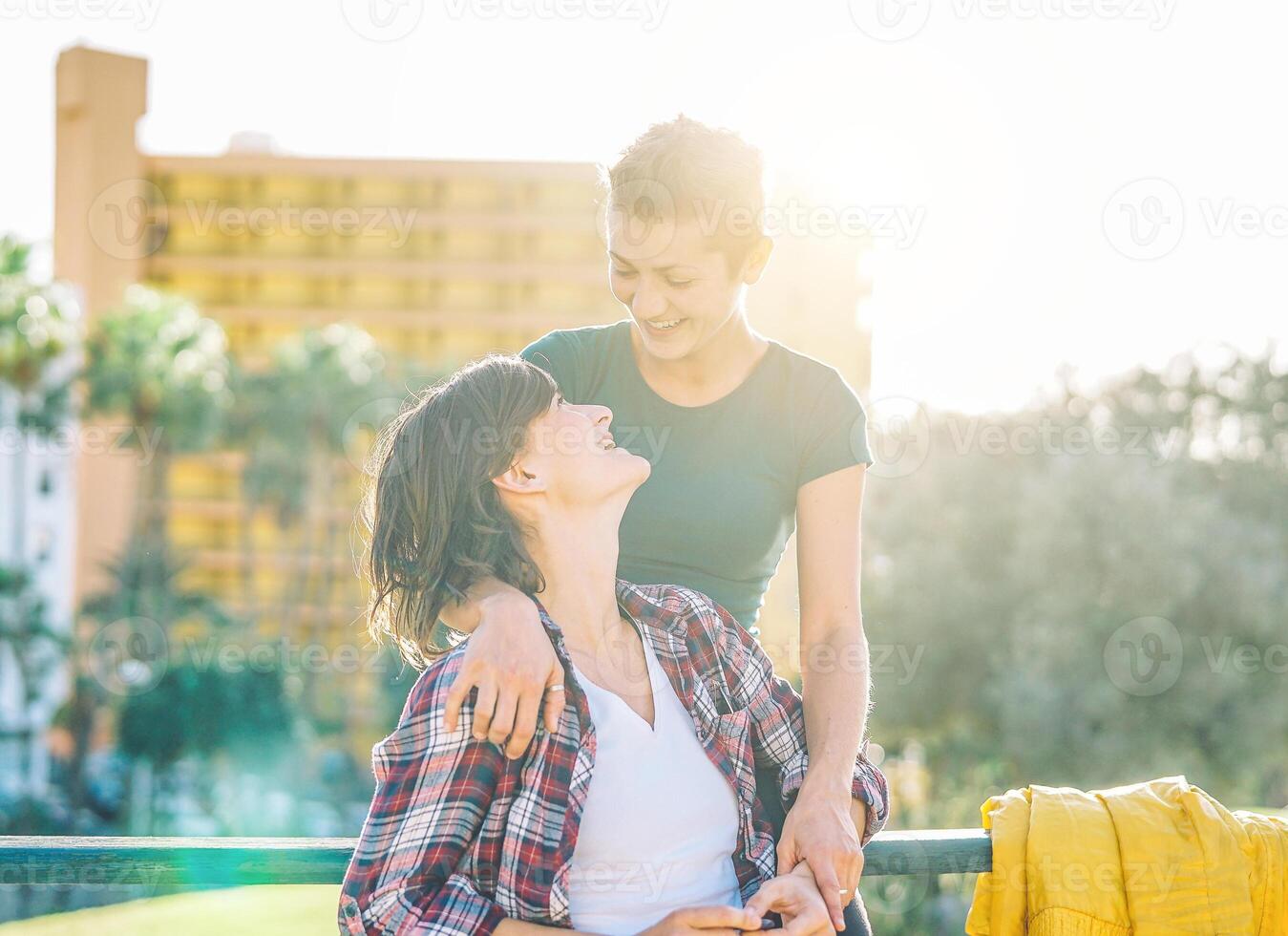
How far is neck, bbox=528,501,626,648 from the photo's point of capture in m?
2.25

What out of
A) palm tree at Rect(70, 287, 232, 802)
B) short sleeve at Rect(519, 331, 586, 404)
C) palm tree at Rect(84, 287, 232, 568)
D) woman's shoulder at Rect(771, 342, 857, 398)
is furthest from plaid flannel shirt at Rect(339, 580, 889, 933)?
palm tree at Rect(84, 287, 232, 568)

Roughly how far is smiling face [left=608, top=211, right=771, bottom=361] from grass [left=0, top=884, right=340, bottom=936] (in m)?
6.68

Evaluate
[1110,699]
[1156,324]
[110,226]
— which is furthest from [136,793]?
[110,226]

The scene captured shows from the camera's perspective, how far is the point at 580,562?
227 cm

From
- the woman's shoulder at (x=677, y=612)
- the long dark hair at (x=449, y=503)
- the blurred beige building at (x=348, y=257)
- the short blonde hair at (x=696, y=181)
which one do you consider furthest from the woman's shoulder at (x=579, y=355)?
the blurred beige building at (x=348, y=257)

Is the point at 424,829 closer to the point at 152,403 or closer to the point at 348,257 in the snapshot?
the point at 152,403

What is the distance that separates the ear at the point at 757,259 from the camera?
8.82 feet

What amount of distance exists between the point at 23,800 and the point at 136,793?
2719 mm

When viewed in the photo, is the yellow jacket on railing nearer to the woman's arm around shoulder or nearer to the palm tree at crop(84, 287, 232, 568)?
the woman's arm around shoulder

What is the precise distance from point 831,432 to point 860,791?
0.74m

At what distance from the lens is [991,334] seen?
22.8m

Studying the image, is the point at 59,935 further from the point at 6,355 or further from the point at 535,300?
the point at 535,300

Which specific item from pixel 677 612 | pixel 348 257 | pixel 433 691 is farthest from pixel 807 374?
pixel 348 257

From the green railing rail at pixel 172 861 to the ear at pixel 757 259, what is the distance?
50.2 inches
